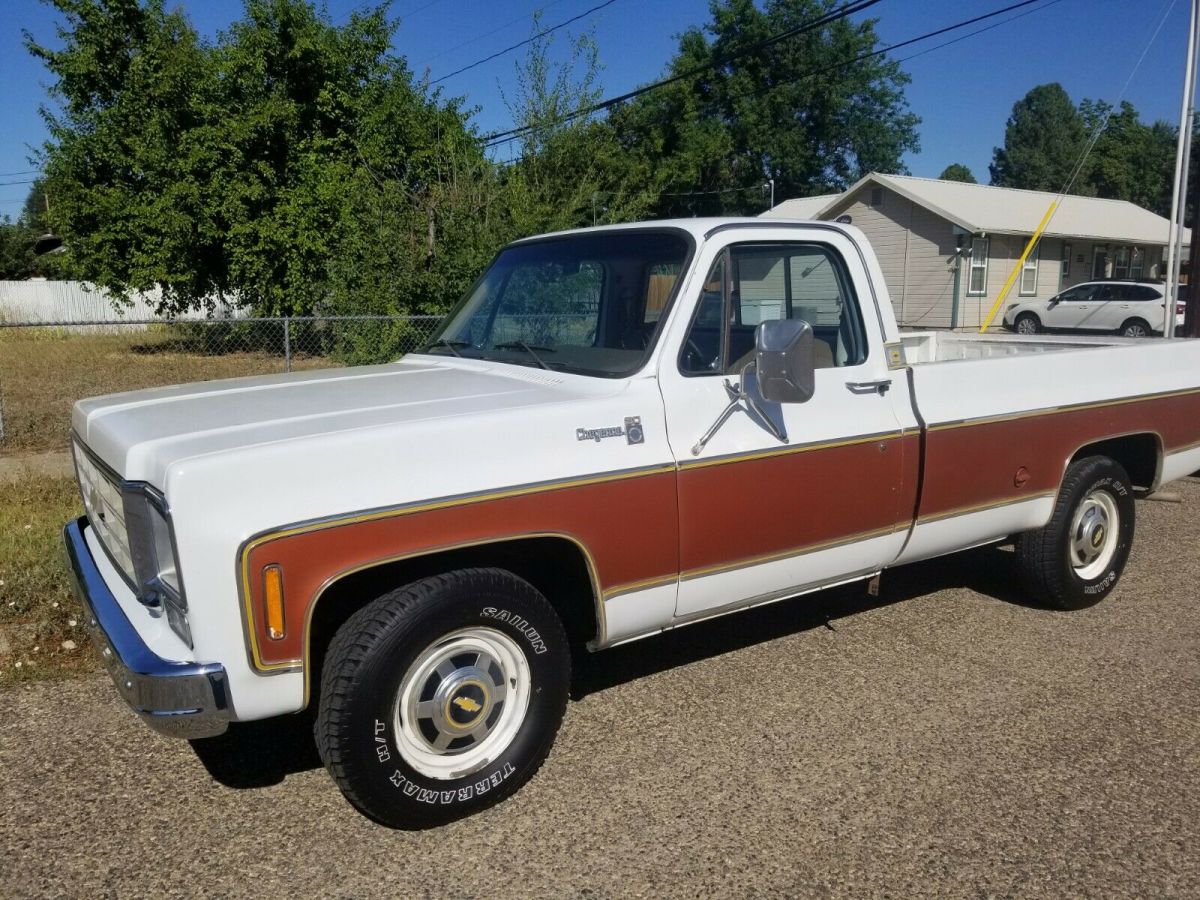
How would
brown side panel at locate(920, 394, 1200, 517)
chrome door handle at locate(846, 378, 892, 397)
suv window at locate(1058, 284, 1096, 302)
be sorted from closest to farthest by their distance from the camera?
1. chrome door handle at locate(846, 378, 892, 397)
2. brown side panel at locate(920, 394, 1200, 517)
3. suv window at locate(1058, 284, 1096, 302)

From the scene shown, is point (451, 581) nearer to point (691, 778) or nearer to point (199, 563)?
point (199, 563)

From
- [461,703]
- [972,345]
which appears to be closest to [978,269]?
[972,345]

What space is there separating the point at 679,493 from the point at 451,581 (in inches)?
36.5

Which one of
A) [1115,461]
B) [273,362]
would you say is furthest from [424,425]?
[273,362]

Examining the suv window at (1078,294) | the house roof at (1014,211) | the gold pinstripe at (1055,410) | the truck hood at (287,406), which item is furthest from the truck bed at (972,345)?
the house roof at (1014,211)

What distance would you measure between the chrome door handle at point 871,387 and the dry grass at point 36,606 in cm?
335

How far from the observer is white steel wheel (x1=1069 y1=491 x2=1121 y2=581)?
5.28 metres

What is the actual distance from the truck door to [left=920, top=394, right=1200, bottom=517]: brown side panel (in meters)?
0.18

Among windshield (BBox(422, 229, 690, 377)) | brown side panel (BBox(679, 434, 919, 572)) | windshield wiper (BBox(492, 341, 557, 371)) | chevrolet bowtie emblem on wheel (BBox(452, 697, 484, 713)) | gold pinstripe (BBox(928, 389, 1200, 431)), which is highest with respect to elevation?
windshield (BBox(422, 229, 690, 377))

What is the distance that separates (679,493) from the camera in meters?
3.60

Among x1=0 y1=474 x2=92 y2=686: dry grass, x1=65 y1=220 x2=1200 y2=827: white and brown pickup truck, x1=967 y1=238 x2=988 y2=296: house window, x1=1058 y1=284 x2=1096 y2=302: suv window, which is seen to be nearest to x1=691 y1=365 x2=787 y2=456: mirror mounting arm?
x1=65 y1=220 x2=1200 y2=827: white and brown pickup truck

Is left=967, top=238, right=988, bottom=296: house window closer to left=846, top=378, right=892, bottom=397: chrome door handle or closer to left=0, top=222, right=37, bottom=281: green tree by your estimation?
left=846, top=378, right=892, bottom=397: chrome door handle

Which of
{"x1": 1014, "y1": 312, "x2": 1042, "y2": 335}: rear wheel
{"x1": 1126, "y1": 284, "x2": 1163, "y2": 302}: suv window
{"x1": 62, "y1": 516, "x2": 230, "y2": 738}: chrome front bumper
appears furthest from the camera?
{"x1": 1014, "y1": 312, "x2": 1042, "y2": 335}: rear wheel

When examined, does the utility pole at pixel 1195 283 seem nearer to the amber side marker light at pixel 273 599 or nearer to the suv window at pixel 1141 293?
the amber side marker light at pixel 273 599
